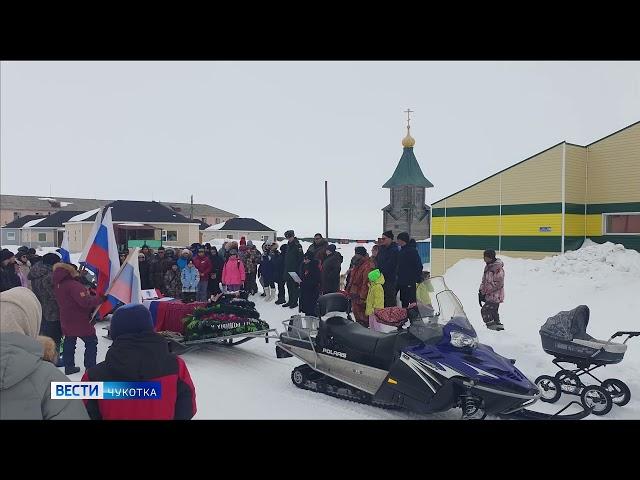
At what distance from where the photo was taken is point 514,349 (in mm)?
5961

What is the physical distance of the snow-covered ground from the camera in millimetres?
4496

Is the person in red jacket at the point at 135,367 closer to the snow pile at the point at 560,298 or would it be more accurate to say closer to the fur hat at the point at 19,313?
the fur hat at the point at 19,313

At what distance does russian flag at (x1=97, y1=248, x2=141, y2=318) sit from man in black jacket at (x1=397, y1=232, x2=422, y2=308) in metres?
4.18

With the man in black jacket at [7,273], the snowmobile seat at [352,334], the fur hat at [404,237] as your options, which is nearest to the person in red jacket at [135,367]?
the snowmobile seat at [352,334]

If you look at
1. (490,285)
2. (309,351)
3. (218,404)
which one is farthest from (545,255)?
(218,404)

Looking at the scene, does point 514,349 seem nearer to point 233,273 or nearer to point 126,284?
point 126,284

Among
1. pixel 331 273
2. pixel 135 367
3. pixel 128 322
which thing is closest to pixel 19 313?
pixel 128 322

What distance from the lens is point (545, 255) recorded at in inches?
555

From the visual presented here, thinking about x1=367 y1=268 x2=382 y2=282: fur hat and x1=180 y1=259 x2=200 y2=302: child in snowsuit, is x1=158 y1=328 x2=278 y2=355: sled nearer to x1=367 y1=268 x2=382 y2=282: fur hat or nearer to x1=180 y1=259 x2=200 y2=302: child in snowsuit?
x1=367 y1=268 x2=382 y2=282: fur hat

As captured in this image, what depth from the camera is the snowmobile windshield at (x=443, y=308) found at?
13.7ft

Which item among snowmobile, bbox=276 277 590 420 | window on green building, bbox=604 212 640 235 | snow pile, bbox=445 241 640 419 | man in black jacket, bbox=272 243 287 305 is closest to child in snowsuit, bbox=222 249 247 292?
man in black jacket, bbox=272 243 287 305

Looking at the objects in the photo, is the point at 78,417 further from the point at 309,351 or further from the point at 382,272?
the point at 382,272

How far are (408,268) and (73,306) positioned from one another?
4966mm

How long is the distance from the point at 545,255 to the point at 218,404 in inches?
495
